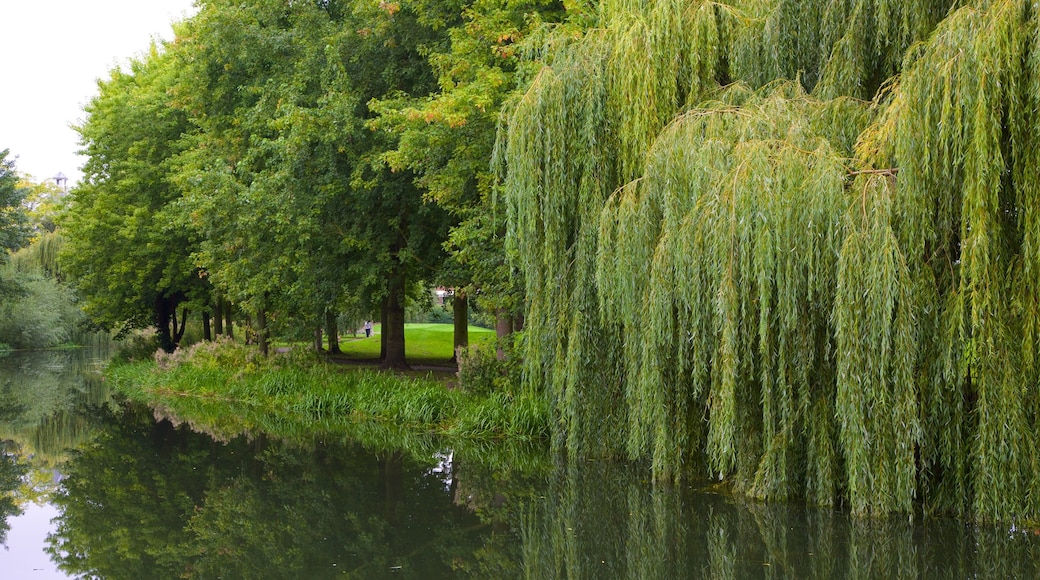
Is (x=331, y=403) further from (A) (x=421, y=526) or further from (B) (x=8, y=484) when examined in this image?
(A) (x=421, y=526)

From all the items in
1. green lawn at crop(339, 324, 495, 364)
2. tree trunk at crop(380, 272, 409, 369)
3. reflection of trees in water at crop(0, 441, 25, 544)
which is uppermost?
tree trunk at crop(380, 272, 409, 369)

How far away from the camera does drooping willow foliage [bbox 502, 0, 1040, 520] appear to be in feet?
24.8

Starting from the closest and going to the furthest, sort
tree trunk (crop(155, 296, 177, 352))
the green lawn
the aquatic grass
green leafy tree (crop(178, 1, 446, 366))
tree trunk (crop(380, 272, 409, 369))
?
the aquatic grass
green leafy tree (crop(178, 1, 446, 366))
tree trunk (crop(380, 272, 409, 369))
the green lawn
tree trunk (crop(155, 296, 177, 352))

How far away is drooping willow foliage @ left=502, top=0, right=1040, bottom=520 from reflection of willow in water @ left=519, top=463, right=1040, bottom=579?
0.28 metres

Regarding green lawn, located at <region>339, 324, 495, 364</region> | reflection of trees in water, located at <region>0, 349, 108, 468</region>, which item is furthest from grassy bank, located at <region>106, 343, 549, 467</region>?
green lawn, located at <region>339, 324, 495, 364</region>

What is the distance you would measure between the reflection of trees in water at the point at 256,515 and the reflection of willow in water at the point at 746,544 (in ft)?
3.17

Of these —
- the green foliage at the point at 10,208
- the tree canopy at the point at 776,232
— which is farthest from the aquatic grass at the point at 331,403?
the green foliage at the point at 10,208

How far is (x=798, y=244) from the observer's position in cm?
823

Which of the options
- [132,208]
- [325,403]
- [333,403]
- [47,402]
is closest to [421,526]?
[333,403]

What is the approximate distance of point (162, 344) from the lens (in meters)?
32.4

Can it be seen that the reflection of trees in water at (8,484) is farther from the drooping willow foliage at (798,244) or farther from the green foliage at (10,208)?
the green foliage at (10,208)

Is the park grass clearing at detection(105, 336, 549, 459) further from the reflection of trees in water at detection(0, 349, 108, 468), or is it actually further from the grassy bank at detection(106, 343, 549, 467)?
the reflection of trees in water at detection(0, 349, 108, 468)

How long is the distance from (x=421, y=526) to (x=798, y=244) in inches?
173

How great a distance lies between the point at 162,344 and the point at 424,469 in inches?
916
